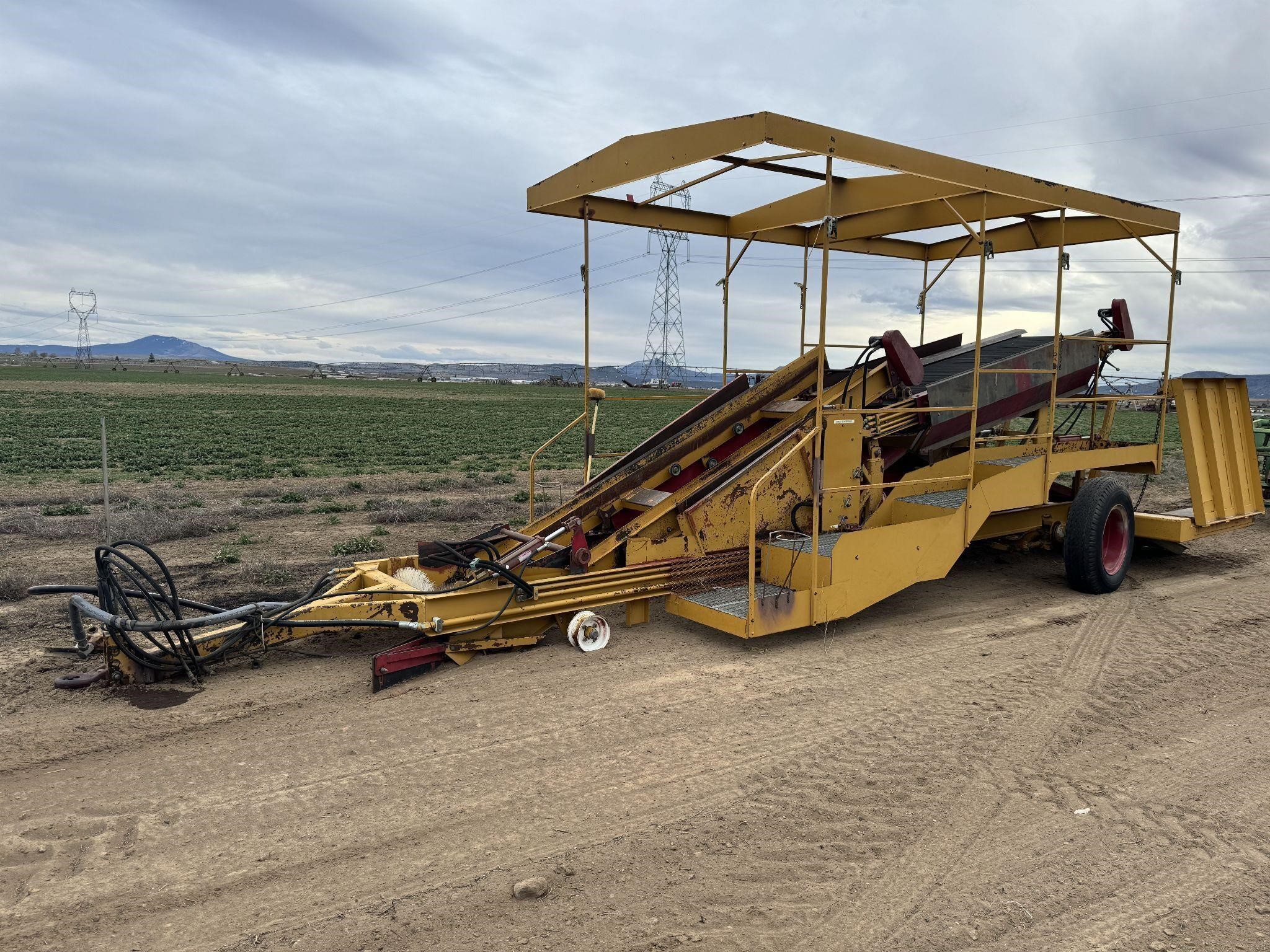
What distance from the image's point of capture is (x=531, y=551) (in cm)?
590

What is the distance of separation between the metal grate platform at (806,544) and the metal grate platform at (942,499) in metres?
0.88

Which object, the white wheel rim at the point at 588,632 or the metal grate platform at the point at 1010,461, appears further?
the metal grate platform at the point at 1010,461

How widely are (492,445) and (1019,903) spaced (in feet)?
71.8

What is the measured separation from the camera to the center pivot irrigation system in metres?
5.48

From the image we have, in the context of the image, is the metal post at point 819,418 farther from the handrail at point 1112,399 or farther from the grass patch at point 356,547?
the grass patch at point 356,547

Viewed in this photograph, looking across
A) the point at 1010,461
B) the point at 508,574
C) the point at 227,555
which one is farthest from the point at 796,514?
the point at 227,555

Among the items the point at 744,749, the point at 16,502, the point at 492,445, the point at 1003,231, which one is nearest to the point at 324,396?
the point at 492,445

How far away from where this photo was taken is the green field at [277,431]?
18250 mm

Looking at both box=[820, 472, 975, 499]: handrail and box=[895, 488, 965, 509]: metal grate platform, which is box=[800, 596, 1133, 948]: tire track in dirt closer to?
box=[895, 488, 965, 509]: metal grate platform

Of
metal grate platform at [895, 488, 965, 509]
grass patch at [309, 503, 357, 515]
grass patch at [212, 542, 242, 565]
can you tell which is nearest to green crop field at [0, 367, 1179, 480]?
metal grate platform at [895, 488, 965, 509]

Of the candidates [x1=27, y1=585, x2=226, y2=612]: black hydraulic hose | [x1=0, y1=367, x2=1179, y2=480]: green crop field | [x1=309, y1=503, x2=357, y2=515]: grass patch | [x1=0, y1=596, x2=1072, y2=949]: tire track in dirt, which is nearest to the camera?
[x1=0, y1=596, x2=1072, y2=949]: tire track in dirt

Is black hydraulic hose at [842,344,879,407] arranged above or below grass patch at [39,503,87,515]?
above

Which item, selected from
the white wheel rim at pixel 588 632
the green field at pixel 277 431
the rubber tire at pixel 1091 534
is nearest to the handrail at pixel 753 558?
the white wheel rim at pixel 588 632

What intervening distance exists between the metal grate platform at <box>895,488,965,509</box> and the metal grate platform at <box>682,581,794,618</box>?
1.66 metres
